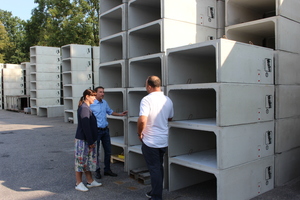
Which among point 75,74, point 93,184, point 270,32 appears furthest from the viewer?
point 75,74

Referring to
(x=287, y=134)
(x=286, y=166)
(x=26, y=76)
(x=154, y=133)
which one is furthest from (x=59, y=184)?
(x=26, y=76)

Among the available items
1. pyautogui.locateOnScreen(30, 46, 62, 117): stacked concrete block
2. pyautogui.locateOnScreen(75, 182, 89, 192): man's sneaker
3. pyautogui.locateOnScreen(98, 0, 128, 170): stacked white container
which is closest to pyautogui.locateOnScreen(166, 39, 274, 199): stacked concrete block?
pyautogui.locateOnScreen(75, 182, 89, 192): man's sneaker

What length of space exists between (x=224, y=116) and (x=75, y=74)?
40.6 ft

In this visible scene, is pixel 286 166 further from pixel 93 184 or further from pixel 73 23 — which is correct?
pixel 73 23

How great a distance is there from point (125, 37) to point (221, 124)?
10.1ft

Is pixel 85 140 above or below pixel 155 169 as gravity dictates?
above

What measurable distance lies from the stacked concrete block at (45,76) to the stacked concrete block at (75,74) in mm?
3496

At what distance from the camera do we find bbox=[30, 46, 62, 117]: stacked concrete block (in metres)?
18.7

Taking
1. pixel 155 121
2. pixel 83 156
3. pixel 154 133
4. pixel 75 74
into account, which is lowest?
pixel 83 156

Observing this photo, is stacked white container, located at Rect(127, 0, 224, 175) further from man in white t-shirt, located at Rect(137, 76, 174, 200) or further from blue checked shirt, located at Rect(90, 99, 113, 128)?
man in white t-shirt, located at Rect(137, 76, 174, 200)

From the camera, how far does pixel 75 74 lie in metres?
15.4

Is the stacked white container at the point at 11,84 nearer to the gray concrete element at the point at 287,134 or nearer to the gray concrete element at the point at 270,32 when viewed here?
the gray concrete element at the point at 270,32

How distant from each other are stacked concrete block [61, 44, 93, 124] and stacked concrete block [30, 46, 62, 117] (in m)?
3.50

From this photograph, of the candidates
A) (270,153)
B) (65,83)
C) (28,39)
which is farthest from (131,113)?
(28,39)
